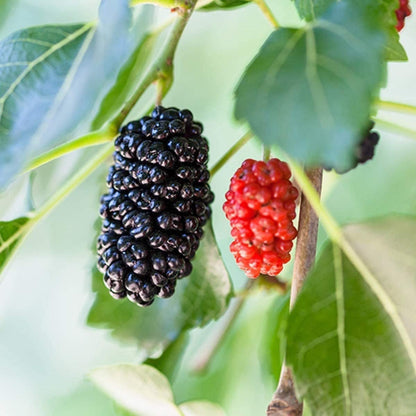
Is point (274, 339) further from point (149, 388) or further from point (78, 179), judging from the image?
point (78, 179)

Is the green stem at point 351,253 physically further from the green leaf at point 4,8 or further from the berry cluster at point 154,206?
the green leaf at point 4,8

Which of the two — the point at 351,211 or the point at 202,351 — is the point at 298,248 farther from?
the point at 351,211

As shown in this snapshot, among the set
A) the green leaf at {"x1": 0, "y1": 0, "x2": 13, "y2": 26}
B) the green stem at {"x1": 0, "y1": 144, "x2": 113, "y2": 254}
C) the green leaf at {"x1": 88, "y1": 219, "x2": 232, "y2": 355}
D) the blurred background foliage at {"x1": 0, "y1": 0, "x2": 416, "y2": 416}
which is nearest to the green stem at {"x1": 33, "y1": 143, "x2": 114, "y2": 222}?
the green stem at {"x1": 0, "y1": 144, "x2": 113, "y2": 254}

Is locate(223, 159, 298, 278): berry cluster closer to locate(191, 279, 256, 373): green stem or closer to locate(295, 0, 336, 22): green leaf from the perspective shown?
locate(295, 0, 336, 22): green leaf

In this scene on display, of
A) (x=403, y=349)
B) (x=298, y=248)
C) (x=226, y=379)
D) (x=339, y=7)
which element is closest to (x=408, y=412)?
(x=403, y=349)

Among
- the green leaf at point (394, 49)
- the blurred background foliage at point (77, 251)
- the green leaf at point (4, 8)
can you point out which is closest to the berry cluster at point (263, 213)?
the green leaf at point (394, 49)

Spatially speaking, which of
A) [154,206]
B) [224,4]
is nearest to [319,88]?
[154,206]
